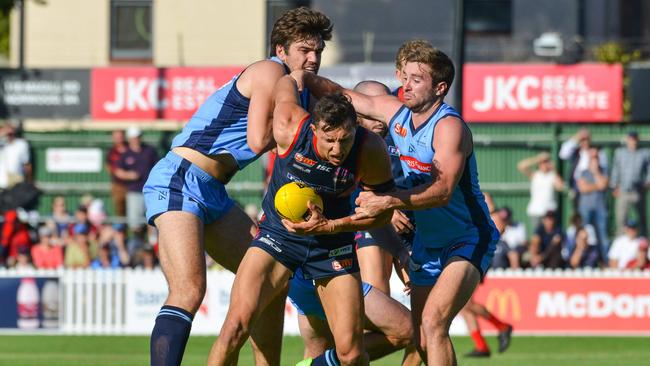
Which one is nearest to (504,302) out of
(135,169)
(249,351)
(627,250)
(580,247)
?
(580,247)

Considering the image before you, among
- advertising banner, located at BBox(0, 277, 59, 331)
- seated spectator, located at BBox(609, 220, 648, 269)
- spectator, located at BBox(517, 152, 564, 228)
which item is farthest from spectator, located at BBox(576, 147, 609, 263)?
advertising banner, located at BBox(0, 277, 59, 331)

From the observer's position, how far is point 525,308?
675 inches

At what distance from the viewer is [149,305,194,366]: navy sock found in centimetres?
786

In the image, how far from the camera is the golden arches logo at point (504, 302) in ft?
56.2

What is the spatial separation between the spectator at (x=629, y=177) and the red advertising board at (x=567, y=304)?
3154mm

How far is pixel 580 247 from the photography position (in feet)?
61.7

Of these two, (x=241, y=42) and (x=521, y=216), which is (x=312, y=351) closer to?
(x=521, y=216)

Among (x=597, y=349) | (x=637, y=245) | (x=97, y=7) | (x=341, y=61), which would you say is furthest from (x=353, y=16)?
(x=597, y=349)

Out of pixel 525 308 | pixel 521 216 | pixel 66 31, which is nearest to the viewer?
pixel 525 308

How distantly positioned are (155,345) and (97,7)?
874 inches

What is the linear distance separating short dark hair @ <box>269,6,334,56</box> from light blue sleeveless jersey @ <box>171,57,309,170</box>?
16cm

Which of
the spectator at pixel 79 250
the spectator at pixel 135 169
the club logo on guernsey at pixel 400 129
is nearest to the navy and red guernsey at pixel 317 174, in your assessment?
the club logo on guernsey at pixel 400 129

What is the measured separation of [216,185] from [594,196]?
40.6ft

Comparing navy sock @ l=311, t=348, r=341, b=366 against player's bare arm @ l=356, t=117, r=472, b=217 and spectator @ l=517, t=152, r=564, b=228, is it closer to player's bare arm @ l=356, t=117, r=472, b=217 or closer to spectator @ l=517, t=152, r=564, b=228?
player's bare arm @ l=356, t=117, r=472, b=217
